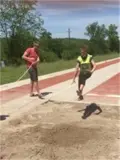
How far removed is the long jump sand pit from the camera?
6492 millimetres

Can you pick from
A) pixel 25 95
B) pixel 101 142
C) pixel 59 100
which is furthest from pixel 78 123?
pixel 25 95

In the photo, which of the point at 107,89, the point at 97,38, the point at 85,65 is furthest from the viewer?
the point at 97,38

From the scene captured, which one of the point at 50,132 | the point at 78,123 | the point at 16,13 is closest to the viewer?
the point at 50,132

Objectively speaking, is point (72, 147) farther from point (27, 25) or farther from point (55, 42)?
point (55, 42)

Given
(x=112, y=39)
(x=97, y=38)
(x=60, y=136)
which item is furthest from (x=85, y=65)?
(x=112, y=39)

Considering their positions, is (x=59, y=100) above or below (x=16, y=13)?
below

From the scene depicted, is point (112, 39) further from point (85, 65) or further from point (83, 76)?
point (85, 65)

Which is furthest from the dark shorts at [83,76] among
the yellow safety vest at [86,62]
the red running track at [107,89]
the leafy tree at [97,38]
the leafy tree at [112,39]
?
the leafy tree at [112,39]

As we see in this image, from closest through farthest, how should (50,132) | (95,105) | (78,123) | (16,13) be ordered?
1. (50,132)
2. (78,123)
3. (95,105)
4. (16,13)

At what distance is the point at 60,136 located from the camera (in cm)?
756

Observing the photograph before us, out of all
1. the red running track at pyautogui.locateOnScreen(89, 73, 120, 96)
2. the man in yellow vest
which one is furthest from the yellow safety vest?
the red running track at pyautogui.locateOnScreen(89, 73, 120, 96)

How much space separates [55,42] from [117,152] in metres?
45.9

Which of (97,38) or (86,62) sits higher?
(86,62)

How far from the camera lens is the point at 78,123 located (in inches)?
342
